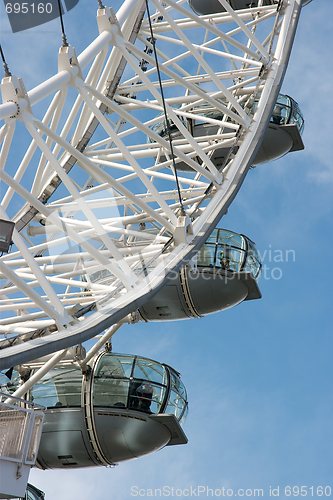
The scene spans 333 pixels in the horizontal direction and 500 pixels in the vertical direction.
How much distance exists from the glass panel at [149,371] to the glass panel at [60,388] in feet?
4.04

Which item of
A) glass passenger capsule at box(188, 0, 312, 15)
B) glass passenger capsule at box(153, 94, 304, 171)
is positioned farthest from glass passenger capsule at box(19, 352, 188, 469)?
glass passenger capsule at box(188, 0, 312, 15)

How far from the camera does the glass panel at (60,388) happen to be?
25.2 metres

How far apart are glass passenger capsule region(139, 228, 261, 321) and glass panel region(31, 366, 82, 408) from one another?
3.05 metres

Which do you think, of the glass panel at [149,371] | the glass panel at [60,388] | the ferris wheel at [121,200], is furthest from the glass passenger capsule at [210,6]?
the glass panel at [60,388]

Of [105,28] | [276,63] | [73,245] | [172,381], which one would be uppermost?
[276,63]

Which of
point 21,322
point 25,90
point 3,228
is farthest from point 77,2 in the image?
point 3,228

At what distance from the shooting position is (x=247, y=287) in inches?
1126

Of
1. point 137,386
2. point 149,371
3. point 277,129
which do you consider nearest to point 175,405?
point 149,371

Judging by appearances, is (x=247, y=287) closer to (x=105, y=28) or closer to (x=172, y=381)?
(x=172, y=381)

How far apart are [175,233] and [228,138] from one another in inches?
236

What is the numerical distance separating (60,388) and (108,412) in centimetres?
153

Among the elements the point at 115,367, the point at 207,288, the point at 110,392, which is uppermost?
the point at 207,288

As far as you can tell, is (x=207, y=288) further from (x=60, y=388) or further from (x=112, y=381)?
(x=60, y=388)

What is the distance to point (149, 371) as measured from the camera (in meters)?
25.8
